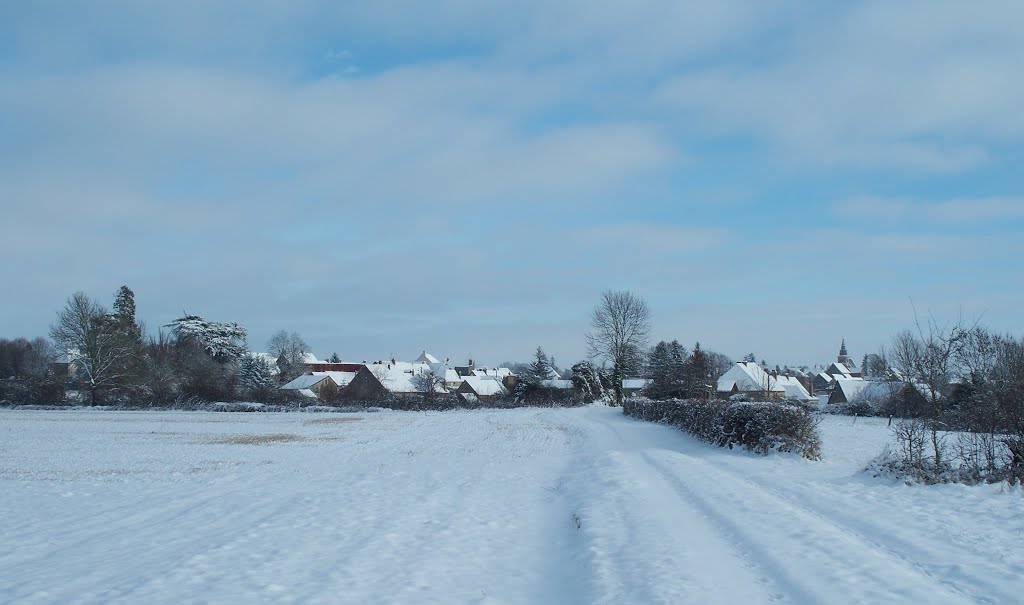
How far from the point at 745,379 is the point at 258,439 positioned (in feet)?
209

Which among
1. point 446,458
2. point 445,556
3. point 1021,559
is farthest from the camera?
point 446,458

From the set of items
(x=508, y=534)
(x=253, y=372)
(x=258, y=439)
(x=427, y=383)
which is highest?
(x=253, y=372)

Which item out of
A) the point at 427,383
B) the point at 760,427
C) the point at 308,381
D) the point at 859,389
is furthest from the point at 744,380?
the point at 760,427

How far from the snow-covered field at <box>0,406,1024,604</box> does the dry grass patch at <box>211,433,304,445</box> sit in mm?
9136

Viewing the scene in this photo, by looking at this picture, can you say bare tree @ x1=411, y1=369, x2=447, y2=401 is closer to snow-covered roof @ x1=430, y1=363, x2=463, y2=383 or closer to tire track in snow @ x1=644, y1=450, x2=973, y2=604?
snow-covered roof @ x1=430, y1=363, x2=463, y2=383

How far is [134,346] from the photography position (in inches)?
2753

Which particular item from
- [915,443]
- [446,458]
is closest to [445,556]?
[915,443]

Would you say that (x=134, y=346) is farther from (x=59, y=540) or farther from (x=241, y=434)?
(x=59, y=540)

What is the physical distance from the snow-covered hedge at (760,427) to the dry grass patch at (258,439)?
17125 millimetres

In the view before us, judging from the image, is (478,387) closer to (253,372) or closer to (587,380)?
(587,380)

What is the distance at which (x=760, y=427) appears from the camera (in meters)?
20.1

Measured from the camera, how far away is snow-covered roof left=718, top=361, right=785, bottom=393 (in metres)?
79.1

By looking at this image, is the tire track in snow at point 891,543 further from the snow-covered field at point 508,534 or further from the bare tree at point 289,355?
the bare tree at point 289,355

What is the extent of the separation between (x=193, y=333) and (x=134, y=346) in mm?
21936
